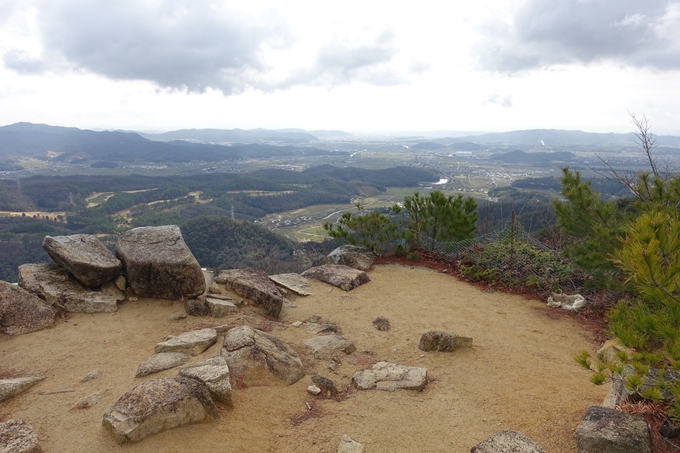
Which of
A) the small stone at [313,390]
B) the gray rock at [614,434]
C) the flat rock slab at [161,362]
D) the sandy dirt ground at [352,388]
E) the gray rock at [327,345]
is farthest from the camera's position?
the gray rock at [327,345]

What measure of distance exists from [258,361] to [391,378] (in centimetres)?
165

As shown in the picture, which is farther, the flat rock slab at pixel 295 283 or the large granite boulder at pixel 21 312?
the flat rock slab at pixel 295 283

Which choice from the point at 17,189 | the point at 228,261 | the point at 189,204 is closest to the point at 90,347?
the point at 228,261

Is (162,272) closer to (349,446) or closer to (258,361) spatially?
(258,361)

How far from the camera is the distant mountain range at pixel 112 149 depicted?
132500 mm

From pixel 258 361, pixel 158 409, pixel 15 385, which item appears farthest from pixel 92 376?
pixel 258 361

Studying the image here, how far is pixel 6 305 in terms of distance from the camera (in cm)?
586

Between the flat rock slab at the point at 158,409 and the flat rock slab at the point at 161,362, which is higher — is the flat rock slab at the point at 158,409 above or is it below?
above

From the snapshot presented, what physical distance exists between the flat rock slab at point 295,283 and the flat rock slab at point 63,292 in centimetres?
338

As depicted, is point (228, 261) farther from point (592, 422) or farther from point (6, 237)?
point (592, 422)

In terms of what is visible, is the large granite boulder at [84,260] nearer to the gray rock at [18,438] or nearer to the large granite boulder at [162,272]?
the large granite boulder at [162,272]

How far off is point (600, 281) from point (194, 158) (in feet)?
461

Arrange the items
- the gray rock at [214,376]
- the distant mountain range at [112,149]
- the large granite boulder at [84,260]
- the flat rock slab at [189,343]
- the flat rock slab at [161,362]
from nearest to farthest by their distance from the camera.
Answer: the gray rock at [214,376] → the flat rock slab at [161,362] → the flat rock slab at [189,343] → the large granite boulder at [84,260] → the distant mountain range at [112,149]

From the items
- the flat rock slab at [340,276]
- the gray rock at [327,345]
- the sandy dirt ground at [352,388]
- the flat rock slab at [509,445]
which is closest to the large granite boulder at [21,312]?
the sandy dirt ground at [352,388]
